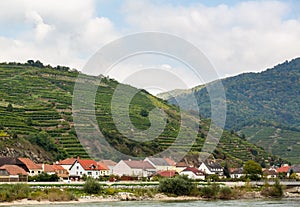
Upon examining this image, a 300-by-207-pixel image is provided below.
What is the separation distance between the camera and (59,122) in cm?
9706

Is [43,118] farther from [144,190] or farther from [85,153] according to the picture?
[144,190]

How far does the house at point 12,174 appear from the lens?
195 ft

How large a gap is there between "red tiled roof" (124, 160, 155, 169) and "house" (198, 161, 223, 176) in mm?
8849

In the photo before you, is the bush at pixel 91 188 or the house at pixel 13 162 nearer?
the bush at pixel 91 188

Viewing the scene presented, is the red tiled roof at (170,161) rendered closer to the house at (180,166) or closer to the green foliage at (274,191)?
the house at (180,166)

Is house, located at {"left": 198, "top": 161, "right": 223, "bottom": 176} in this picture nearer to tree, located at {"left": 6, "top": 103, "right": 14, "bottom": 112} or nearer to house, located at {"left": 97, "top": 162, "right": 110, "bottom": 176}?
house, located at {"left": 97, "top": 162, "right": 110, "bottom": 176}

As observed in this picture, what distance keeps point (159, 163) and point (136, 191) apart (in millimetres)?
37274

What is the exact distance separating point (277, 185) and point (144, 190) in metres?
15.3

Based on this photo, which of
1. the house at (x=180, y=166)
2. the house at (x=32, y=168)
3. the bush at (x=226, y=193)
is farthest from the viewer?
the house at (x=180, y=166)

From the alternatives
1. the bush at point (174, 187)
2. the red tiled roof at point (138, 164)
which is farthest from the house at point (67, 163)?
the bush at point (174, 187)

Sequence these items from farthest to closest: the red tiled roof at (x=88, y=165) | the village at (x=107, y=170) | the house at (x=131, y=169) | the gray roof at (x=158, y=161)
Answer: the gray roof at (x=158, y=161), the house at (x=131, y=169), the red tiled roof at (x=88, y=165), the village at (x=107, y=170)

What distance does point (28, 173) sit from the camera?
64.8 m

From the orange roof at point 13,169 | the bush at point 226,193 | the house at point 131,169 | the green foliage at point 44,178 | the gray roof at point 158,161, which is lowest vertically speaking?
the bush at point 226,193

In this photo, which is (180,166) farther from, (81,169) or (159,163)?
(81,169)
